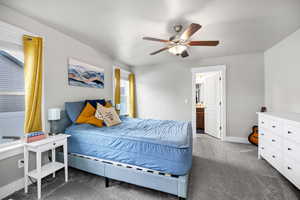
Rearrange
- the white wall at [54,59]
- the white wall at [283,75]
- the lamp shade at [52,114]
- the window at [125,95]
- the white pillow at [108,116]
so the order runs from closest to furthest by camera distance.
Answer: the white wall at [54,59], the lamp shade at [52,114], the white wall at [283,75], the white pillow at [108,116], the window at [125,95]

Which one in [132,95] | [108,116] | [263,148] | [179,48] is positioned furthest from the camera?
[132,95]

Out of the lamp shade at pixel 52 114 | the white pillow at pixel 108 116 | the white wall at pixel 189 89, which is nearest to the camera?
the lamp shade at pixel 52 114

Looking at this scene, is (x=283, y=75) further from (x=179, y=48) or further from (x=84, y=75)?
(x=84, y=75)

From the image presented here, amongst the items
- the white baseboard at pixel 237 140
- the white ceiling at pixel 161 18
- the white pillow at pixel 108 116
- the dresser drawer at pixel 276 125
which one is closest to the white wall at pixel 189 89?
the white baseboard at pixel 237 140

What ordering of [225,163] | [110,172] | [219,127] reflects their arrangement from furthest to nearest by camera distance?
[219,127], [225,163], [110,172]

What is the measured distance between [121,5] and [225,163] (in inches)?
123

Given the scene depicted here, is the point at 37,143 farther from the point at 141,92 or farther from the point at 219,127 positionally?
the point at 219,127

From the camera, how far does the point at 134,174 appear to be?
1616 millimetres

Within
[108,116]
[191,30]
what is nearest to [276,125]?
[191,30]

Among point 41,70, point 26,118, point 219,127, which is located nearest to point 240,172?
point 219,127

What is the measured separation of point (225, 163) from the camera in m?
2.41

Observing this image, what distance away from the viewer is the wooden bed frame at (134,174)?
144 centimetres

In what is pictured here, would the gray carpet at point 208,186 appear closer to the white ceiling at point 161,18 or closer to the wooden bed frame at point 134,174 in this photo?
the wooden bed frame at point 134,174

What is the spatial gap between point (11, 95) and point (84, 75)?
123cm
